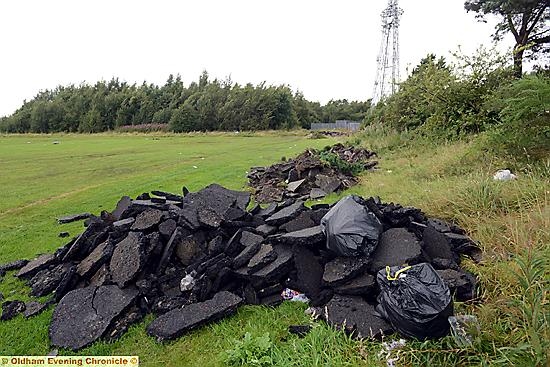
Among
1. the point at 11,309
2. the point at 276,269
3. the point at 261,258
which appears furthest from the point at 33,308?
the point at 276,269

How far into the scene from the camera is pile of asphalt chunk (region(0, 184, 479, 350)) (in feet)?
10.2

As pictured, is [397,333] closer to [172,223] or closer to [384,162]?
[172,223]

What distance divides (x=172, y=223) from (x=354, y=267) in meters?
2.10

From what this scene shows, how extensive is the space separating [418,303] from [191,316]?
6.19ft

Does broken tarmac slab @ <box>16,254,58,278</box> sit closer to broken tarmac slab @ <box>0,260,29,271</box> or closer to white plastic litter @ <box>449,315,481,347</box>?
broken tarmac slab @ <box>0,260,29,271</box>

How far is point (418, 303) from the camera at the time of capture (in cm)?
259

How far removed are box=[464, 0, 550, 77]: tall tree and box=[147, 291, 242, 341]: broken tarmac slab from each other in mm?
17011

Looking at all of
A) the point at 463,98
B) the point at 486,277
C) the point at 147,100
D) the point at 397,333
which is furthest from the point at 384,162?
the point at 147,100

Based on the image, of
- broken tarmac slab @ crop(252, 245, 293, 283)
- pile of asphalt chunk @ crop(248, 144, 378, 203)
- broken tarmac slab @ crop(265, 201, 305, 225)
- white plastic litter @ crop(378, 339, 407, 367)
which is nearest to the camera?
white plastic litter @ crop(378, 339, 407, 367)

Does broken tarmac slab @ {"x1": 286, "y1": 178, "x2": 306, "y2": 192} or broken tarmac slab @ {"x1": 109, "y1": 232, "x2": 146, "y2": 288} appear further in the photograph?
broken tarmac slab @ {"x1": 286, "y1": 178, "x2": 306, "y2": 192}

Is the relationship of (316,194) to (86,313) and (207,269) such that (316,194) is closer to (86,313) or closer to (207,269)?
(207,269)

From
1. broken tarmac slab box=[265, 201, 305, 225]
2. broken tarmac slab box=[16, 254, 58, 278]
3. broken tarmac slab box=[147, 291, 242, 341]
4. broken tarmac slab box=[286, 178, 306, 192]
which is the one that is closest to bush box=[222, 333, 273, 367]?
broken tarmac slab box=[147, 291, 242, 341]

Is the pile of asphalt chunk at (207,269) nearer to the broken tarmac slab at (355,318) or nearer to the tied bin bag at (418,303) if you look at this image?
the broken tarmac slab at (355,318)

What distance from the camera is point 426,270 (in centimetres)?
283
